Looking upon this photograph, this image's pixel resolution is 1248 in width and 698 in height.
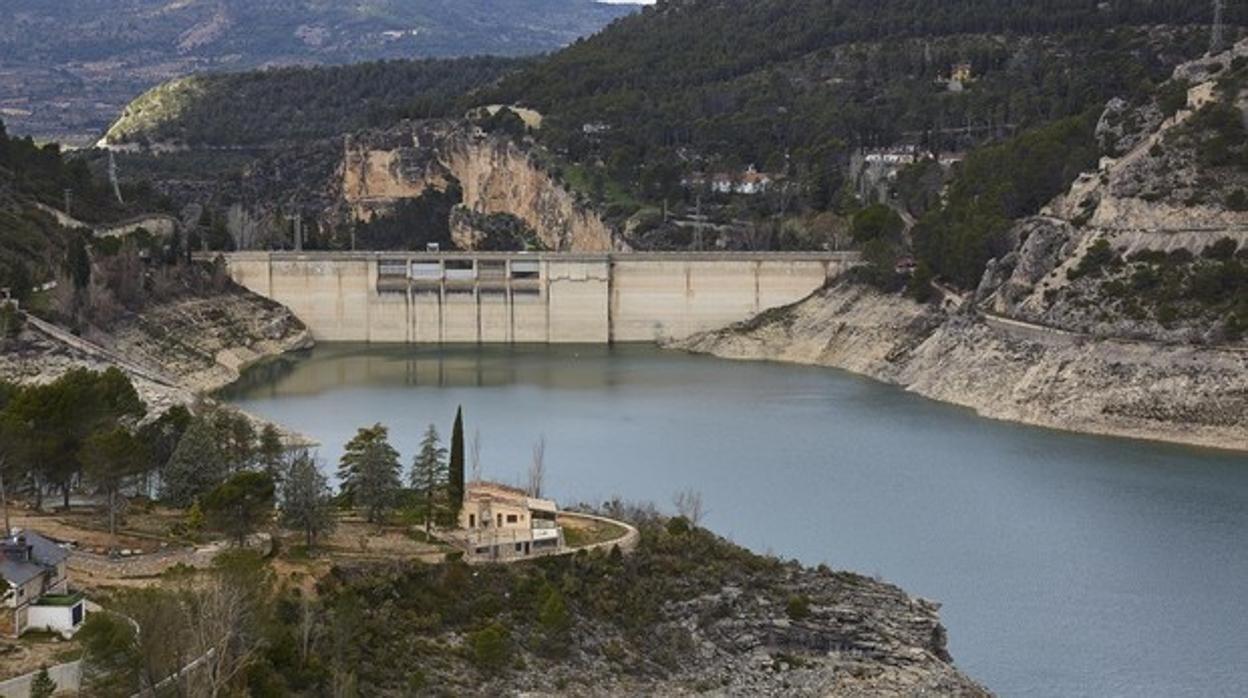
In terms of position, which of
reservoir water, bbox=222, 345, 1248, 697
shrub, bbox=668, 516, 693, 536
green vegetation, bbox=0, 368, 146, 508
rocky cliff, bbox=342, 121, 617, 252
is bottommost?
reservoir water, bbox=222, 345, 1248, 697

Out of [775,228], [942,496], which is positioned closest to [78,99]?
[775,228]

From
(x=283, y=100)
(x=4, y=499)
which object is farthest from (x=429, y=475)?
(x=283, y=100)

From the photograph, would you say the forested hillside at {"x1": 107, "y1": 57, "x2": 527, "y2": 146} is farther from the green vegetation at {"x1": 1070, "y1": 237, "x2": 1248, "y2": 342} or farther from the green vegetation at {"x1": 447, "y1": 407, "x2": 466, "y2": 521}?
the green vegetation at {"x1": 447, "y1": 407, "x2": 466, "y2": 521}

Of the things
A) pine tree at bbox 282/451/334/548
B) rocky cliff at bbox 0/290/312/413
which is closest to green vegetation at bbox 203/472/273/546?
pine tree at bbox 282/451/334/548

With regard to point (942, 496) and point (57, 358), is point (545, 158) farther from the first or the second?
point (942, 496)

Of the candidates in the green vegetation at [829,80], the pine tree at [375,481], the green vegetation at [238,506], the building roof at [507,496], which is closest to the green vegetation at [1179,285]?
the green vegetation at [829,80]

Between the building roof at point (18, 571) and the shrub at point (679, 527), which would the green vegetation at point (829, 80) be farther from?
the building roof at point (18, 571)

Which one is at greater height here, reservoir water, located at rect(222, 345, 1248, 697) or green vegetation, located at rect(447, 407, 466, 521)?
green vegetation, located at rect(447, 407, 466, 521)
